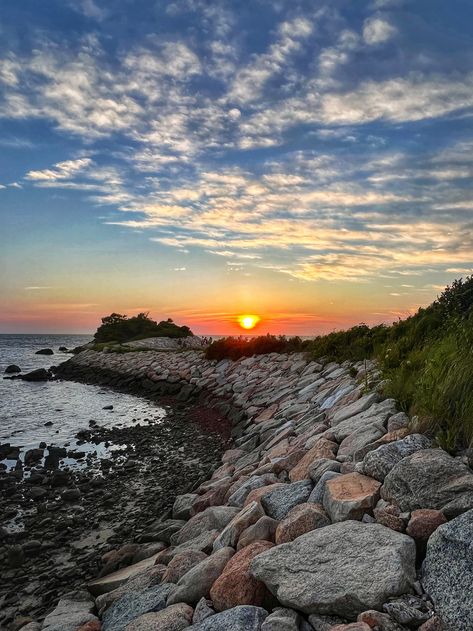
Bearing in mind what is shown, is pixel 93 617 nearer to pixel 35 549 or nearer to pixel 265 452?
pixel 35 549

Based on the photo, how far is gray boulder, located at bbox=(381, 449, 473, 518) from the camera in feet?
11.8

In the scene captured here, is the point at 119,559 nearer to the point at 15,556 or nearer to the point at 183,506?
the point at 183,506

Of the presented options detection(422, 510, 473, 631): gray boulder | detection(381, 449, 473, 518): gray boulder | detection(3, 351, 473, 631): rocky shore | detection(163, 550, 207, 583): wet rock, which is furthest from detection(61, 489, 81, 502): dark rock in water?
detection(422, 510, 473, 631): gray boulder

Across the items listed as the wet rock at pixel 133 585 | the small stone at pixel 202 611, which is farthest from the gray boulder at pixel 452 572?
the wet rock at pixel 133 585

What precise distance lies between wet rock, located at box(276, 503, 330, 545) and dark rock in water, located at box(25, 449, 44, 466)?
30.4 feet

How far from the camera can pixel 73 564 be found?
6.46 m

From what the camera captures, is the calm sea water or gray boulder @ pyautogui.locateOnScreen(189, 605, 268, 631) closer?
gray boulder @ pyautogui.locateOnScreen(189, 605, 268, 631)

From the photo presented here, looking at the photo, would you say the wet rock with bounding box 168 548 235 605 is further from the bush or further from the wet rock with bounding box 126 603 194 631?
the bush

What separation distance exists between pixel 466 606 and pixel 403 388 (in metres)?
3.54

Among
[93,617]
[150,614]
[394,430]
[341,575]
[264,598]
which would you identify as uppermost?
[394,430]

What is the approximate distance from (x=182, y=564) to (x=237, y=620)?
4.72 feet

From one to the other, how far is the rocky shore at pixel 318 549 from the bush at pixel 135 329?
40981 millimetres

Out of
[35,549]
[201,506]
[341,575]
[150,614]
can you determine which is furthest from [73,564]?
[341,575]

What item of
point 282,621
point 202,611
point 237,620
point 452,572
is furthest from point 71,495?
point 452,572
